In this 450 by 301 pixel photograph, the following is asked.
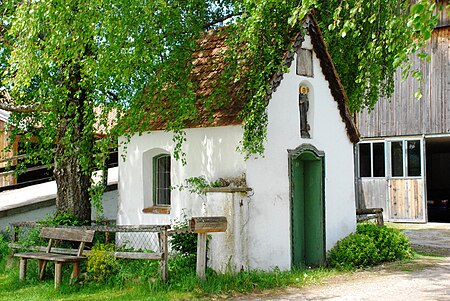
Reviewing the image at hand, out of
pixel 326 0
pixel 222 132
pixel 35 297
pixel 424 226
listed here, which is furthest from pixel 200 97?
pixel 424 226

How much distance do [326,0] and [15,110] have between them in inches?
312

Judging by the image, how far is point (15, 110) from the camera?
1455 cm

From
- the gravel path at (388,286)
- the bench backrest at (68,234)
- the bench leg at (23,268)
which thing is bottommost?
the gravel path at (388,286)

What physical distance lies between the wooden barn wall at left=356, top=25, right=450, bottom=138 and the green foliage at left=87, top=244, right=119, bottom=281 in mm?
14849

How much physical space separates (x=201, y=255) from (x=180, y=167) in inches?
113

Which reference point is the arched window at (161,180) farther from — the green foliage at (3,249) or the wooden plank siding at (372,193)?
the wooden plank siding at (372,193)

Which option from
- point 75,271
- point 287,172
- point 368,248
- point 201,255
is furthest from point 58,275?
point 368,248

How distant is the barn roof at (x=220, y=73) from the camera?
12398 millimetres

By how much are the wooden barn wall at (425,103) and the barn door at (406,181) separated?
594mm

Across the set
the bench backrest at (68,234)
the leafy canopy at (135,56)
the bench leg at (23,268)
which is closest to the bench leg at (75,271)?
the bench backrest at (68,234)

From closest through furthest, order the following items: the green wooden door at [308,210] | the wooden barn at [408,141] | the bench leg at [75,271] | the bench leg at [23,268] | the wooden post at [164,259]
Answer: the wooden post at [164,259]
the bench leg at [75,271]
the bench leg at [23,268]
the green wooden door at [308,210]
the wooden barn at [408,141]

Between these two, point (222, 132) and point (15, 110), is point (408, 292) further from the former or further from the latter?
point (15, 110)

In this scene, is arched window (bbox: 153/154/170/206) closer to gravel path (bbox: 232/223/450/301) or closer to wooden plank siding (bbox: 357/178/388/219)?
gravel path (bbox: 232/223/450/301)

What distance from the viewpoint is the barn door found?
2328cm
